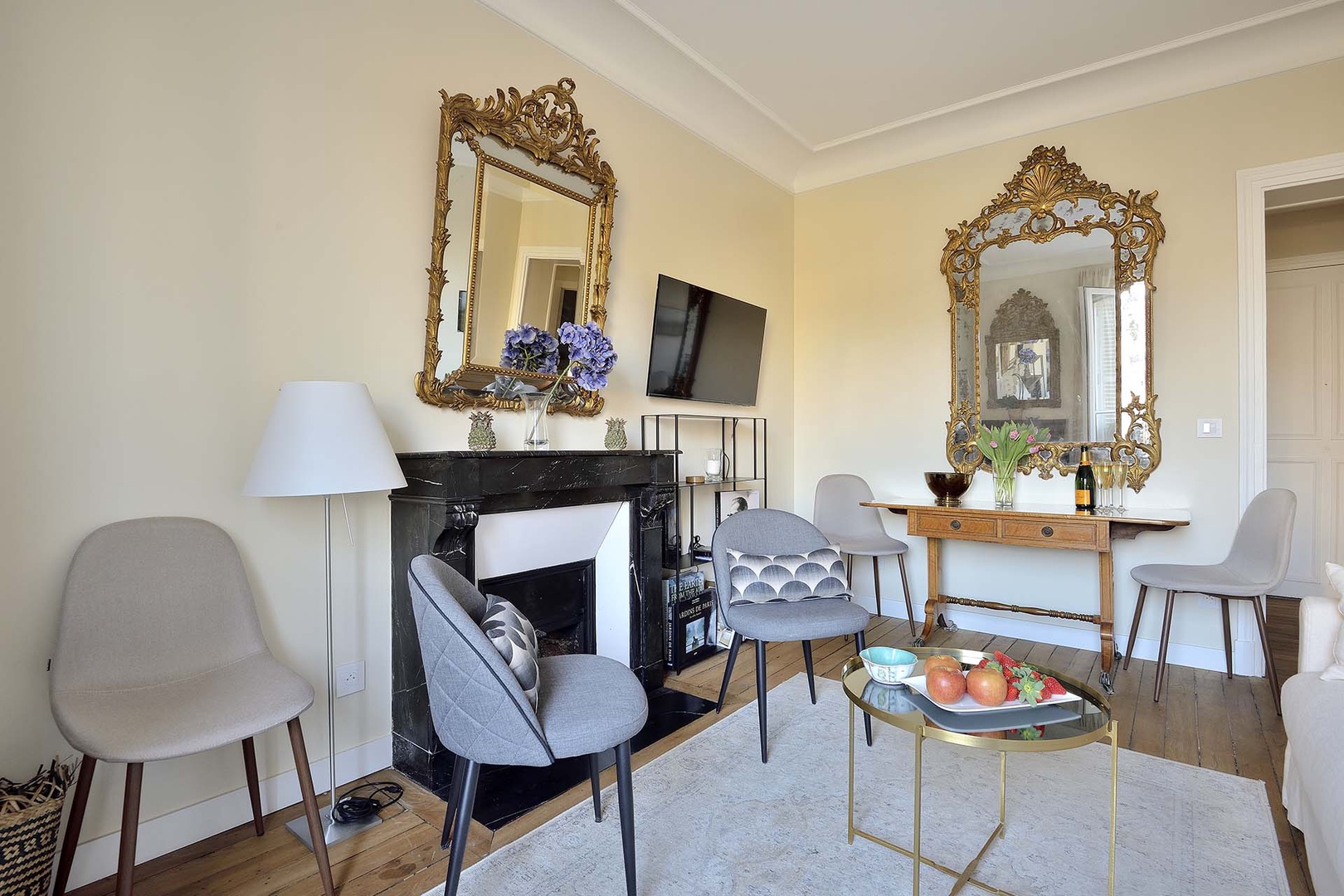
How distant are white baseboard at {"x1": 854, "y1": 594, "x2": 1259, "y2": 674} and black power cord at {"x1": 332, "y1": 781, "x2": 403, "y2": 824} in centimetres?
313

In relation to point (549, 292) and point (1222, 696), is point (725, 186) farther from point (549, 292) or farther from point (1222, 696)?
point (1222, 696)

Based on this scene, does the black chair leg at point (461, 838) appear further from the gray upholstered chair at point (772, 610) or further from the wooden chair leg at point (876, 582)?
the wooden chair leg at point (876, 582)

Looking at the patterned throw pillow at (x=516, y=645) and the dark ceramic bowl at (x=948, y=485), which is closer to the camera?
the patterned throw pillow at (x=516, y=645)

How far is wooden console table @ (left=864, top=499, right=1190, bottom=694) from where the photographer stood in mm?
3287

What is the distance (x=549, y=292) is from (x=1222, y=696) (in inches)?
135

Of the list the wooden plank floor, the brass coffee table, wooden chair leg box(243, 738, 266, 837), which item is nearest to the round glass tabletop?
the brass coffee table

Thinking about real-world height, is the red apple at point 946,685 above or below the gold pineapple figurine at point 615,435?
below

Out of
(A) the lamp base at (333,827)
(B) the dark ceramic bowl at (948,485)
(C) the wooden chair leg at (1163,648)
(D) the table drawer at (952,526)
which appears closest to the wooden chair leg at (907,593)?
(D) the table drawer at (952,526)

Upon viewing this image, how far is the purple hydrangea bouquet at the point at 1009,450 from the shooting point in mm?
3781

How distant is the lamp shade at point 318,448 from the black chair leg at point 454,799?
0.76 meters

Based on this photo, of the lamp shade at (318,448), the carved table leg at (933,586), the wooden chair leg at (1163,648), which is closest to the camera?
the lamp shade at (318,448)

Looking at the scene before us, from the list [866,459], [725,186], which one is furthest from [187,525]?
[866,459]

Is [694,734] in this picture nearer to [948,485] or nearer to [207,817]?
[207,817]

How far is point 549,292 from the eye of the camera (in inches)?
114
